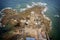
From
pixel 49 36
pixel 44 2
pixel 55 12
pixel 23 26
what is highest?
pixel 44 2

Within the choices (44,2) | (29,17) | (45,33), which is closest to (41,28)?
(45,33)

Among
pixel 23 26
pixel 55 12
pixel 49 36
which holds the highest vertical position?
pixel 55 12

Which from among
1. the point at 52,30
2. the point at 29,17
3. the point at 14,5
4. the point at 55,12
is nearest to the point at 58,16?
the point at 55,12

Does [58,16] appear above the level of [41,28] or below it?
above

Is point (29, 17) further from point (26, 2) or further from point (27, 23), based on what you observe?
point (26, 2)

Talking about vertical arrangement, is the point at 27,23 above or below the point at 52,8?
below

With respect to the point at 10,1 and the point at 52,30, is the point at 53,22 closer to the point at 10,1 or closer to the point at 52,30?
the point at 52,30

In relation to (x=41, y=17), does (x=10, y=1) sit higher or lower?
higher
